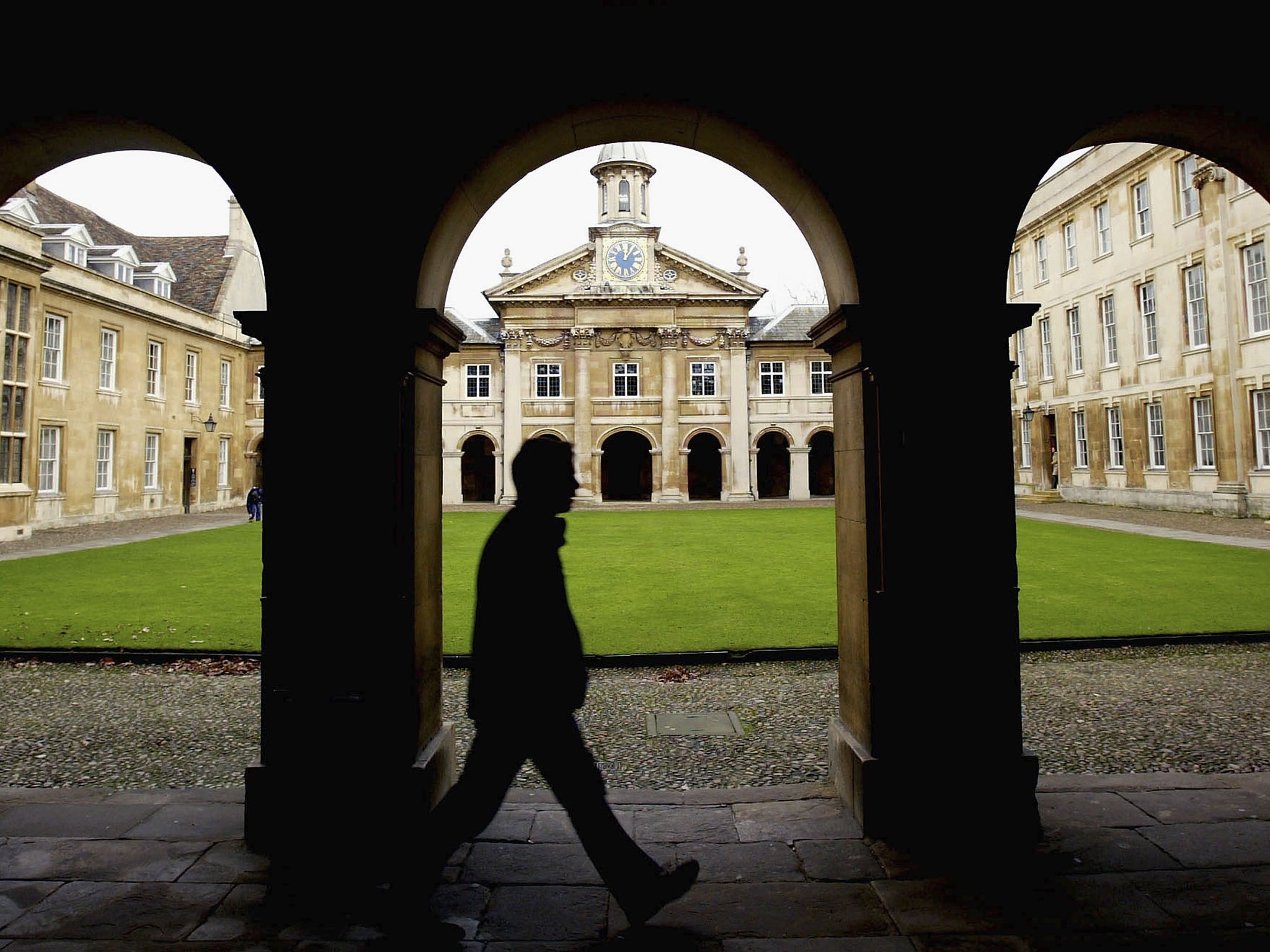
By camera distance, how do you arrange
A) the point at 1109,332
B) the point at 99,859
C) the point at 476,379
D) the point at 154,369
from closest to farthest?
1. the point at 99,859
2. the point at 1109,332
3. the point at 154,369
4. the point at 476,379

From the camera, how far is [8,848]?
321 centimetres

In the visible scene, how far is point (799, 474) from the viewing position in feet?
117

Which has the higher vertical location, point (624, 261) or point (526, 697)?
point (624, 261)

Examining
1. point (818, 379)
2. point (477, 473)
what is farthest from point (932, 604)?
point (477, 473)

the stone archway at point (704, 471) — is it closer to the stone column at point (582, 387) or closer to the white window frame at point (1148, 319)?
the stone column at point (582, 387)

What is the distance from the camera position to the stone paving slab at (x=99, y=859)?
298 centimetres

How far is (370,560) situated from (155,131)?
2.21m

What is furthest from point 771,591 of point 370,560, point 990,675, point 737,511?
point 737,511

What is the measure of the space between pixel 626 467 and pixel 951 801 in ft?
115

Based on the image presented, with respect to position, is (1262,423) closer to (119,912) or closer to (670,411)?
(670,411)

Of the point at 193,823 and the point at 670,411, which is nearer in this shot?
the point at 193,823

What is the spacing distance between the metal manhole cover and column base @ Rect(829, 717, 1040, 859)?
1.61m

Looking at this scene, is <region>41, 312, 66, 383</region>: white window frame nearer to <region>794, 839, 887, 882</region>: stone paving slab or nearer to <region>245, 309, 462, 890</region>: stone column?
<region>245, 309, 462, 890</region>: stone column

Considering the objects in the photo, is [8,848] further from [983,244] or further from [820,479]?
[820,479]
